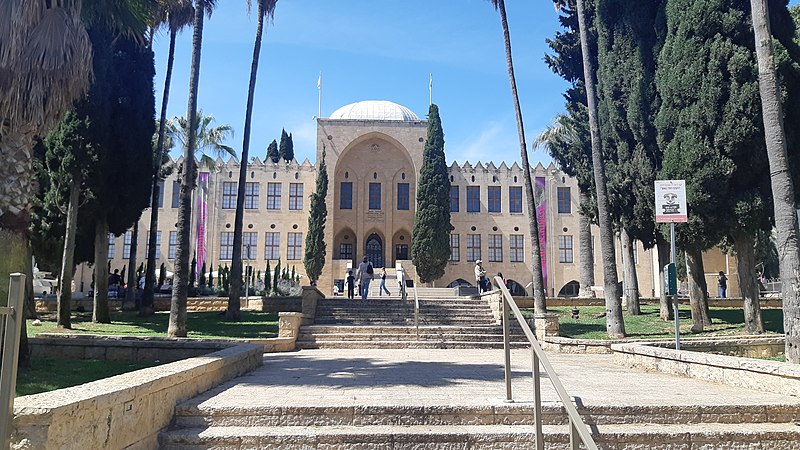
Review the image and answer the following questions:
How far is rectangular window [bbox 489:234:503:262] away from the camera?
4169 cm

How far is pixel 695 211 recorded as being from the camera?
13711 millimetres

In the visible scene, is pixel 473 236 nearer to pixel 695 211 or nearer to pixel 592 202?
pixel 592 202

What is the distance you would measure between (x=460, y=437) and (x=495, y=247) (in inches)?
1474

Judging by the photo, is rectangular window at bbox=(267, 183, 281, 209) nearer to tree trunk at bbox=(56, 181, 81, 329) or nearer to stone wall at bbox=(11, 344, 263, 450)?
tree trunk at bbox=(56, 181, 81, 329)

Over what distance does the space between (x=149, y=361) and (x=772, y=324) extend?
14.5m

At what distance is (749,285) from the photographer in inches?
514

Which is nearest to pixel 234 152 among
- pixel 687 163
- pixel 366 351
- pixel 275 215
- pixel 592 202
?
pixel 275 215

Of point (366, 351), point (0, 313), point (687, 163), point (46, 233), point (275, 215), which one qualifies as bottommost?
point (366, 351)

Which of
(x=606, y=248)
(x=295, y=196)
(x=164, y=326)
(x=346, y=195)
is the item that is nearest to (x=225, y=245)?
(x=295, y=196)

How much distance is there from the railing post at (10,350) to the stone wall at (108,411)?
9.4 inches

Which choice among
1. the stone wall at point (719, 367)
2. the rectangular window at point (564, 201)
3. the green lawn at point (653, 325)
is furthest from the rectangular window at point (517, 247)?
the stone wall at point (719, 367)

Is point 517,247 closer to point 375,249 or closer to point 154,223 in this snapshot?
point 375,249

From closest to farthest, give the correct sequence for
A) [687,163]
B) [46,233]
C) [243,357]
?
[243,357], [687,163], [46,233]

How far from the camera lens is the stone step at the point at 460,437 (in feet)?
16.2
